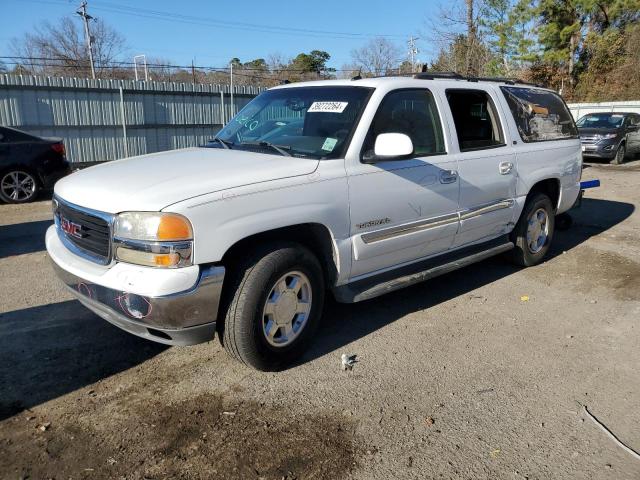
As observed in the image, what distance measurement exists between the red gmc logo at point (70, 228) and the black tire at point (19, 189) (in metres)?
6.81

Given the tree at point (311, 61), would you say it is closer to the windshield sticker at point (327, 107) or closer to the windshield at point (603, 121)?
the windshield at point (603, 121)

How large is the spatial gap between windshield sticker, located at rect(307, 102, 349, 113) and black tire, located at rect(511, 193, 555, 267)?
8.79 feet

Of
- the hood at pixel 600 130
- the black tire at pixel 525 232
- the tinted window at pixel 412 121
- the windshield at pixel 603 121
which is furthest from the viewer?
the windshield at pixel 603 121

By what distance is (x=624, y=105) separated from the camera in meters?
25.4

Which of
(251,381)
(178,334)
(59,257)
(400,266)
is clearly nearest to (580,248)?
(400,266)

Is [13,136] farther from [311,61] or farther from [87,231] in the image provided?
[311,61]

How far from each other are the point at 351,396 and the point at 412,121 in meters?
2.23

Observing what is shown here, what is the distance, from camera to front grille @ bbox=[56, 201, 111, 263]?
3113 millimetres

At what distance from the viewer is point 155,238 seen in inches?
114

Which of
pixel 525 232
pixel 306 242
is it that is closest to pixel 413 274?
pixel 306 242

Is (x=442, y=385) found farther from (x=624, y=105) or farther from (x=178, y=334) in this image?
(x=624, y=105)

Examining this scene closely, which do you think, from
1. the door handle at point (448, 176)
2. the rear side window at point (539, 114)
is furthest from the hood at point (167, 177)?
the rear side window at point (539, 114)

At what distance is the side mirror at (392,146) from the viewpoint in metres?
3.61


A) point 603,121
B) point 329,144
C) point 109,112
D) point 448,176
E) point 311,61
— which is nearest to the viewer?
point 329,144
